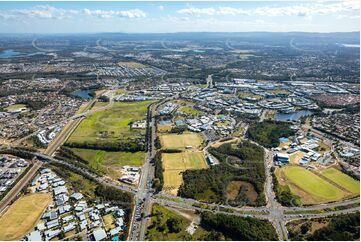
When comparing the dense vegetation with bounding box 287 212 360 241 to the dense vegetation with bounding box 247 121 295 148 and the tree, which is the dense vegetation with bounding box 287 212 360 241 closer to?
the tree

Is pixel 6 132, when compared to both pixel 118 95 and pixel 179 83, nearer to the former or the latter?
pixel 118 95

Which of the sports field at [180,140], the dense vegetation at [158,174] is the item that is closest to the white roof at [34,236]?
the dense vegetation at [158,174]

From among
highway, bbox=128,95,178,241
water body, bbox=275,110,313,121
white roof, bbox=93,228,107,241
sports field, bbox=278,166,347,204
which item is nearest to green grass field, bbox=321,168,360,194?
sports field, bbox=278,166,347,204


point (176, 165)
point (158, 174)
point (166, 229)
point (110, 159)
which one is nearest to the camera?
point (166, 229)

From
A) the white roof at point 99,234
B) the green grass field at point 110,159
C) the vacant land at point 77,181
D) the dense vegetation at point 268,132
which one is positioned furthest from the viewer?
the dense vegetation at point 268,132

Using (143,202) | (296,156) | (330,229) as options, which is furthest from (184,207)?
(296,156)

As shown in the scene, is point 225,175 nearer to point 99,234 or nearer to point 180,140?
point 180,140

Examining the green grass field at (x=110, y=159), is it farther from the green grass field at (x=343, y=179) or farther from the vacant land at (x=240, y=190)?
the green grass field at (x=343, y=179)

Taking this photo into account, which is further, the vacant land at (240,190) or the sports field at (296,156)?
the sports field at (296,156)
